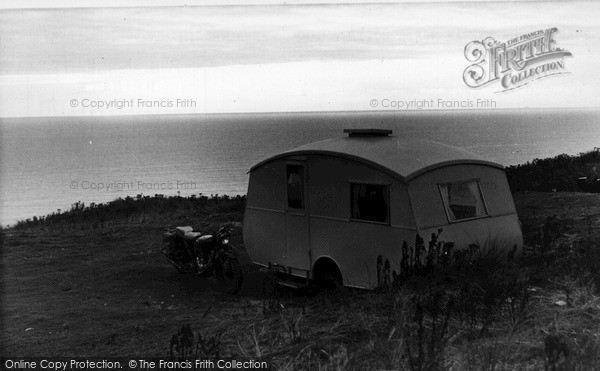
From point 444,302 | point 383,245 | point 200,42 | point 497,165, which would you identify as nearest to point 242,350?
point 444,302

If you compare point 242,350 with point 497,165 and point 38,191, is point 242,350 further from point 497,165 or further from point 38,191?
point 38,191

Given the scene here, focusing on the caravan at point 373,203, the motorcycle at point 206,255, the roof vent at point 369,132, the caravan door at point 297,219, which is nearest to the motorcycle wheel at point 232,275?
the motorcycle at point 206,255

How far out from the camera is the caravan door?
8.32m

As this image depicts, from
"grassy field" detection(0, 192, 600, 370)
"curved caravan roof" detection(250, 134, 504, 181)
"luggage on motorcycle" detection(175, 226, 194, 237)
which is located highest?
"curved caravan roof" detection(250, 134, 504, 181)

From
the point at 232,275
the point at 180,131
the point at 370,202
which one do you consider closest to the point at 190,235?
the point at 232,275

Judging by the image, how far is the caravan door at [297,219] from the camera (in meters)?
8.32

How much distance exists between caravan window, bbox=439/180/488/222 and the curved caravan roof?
0.30 m

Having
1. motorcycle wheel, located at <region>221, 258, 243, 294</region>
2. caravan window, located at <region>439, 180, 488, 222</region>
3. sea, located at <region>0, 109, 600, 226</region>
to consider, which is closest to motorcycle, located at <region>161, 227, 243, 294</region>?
motorcycle wheel, located at <region>221, 258, 243, 294</region>

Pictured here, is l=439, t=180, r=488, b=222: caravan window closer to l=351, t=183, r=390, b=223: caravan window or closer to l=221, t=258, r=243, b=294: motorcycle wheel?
l=351, t=183, r=390, b=223: caravan window

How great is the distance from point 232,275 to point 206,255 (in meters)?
0.67

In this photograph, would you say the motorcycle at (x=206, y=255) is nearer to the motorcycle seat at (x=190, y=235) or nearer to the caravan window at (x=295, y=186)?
the motorcycle seat at (x=190, y=235)

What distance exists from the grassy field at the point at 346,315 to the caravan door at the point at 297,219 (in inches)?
21.5

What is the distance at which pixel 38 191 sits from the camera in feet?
41.0

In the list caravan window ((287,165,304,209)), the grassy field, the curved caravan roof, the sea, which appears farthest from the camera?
caravan window ((287,165,304,209))
